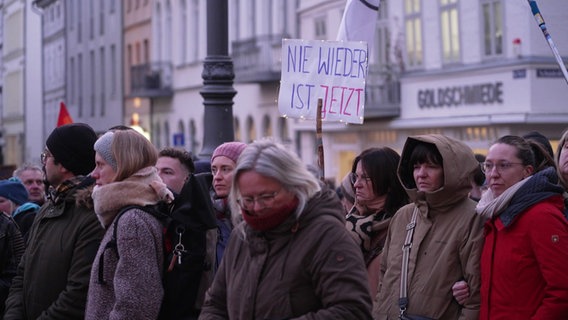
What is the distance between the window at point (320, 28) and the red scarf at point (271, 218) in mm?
26538

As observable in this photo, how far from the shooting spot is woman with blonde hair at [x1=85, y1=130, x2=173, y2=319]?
18.9 feet

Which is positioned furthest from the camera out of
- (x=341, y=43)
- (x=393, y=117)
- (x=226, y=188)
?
(x=393, y=117)

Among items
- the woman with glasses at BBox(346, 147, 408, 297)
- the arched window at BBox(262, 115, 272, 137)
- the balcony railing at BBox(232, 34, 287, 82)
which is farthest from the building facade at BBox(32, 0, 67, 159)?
the woman with glasses at BBox(346, 147, 408, 297)

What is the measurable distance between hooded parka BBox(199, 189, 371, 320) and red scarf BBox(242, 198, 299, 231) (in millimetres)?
23

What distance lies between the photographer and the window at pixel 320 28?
103 ft

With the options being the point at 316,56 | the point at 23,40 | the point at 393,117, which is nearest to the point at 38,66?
the point at 23,40

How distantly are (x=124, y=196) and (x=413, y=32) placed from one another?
21440mm

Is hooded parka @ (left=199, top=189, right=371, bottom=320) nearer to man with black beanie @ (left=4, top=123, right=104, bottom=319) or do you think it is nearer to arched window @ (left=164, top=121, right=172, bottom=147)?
man with black beanie @ (left=4, top=123, right=104, bottom=319)

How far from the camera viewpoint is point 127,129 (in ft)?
21.0

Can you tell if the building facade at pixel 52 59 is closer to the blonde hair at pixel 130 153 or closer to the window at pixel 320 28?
the window at pixel 320 28

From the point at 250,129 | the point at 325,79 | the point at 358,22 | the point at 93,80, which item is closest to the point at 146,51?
the point at 93,80

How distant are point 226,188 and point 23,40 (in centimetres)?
6493

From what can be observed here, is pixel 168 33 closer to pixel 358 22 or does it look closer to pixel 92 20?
pixel 92 20

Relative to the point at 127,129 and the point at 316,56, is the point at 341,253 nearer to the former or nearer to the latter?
the point at 127,129
